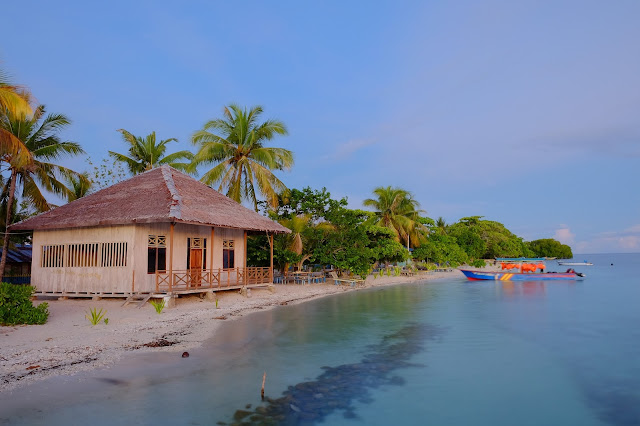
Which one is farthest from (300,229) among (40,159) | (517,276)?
(517,276)

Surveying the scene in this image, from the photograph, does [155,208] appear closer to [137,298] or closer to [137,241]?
[137,241]

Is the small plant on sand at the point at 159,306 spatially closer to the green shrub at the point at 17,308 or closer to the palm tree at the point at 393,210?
the green shrub at the point at 17,308

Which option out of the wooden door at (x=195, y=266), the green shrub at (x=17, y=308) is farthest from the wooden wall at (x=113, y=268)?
the green shrub at (x=17, y=308)

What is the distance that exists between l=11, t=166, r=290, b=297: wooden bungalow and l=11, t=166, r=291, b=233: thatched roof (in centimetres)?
3

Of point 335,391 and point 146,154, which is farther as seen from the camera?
point 146,154

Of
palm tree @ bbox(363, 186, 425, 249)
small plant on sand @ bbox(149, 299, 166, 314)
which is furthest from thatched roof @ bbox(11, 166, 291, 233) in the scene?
palm tree @ bbox(363, 186, 425, 249)

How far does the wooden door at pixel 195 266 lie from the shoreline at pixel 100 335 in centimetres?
73

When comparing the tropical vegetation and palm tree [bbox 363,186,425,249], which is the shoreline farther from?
palm tree [bbox 363,186,425,249]

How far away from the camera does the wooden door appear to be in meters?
13.9

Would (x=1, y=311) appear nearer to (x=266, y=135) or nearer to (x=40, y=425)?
(x=40, y=425)

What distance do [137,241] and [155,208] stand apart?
1214 millimetres

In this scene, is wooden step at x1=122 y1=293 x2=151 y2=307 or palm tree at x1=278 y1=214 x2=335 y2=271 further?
palm tree at x1=278 y1=214 x2=335 y2=271

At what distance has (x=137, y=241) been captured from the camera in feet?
42.0

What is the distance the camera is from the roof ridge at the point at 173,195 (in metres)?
11.9
